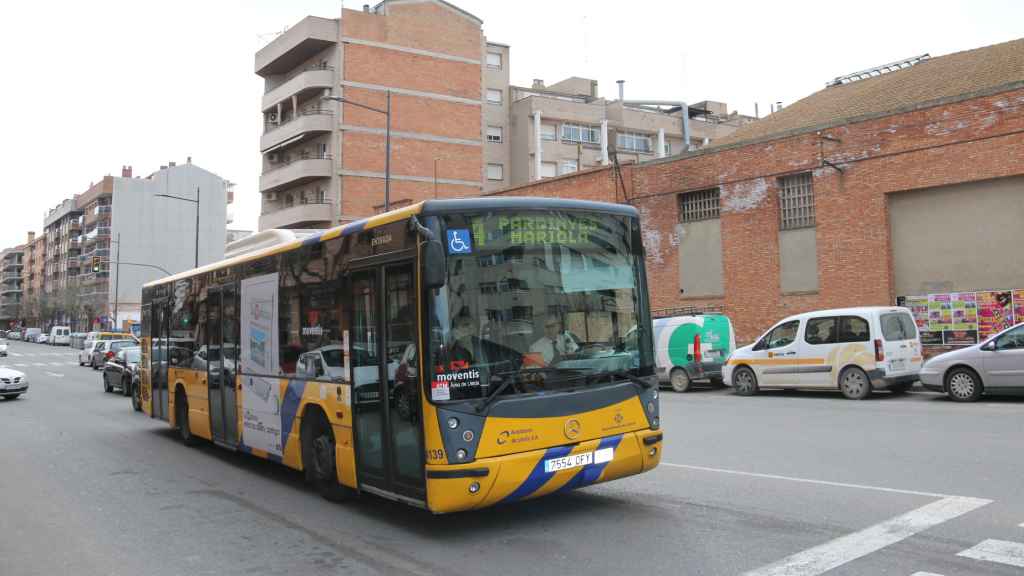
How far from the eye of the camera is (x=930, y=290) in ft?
69.0

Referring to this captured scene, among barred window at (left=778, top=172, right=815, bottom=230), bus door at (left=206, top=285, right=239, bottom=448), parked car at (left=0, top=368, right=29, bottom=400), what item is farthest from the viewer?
barred window at (left=778, top=172, right=815, bottom=230)

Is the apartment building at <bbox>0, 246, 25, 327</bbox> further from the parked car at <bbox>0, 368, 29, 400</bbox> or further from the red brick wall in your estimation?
the red brick wall

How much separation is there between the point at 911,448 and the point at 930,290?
12.9 metres

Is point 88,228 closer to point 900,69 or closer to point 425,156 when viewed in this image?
point 425,156

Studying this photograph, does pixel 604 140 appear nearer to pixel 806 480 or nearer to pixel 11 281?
pixel 806 480

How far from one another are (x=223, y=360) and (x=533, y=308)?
18.8 ft

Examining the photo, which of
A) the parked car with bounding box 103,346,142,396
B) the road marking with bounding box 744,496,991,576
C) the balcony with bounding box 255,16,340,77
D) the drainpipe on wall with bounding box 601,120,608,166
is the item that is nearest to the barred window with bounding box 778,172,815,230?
the road marking with bounding box 744,496,991,576

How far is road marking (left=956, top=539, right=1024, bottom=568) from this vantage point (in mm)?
5199

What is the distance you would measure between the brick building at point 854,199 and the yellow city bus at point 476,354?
1625 centimetres

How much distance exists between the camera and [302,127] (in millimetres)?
51875

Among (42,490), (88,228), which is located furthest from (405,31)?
(88,228)

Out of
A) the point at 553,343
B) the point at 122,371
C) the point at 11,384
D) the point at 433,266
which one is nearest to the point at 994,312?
the point at 553,343

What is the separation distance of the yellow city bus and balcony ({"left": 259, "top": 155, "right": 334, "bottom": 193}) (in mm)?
44588

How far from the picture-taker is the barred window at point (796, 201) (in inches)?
932
